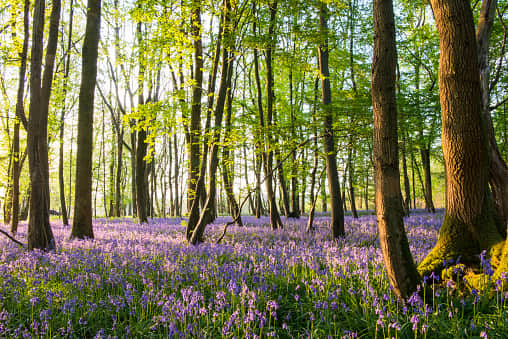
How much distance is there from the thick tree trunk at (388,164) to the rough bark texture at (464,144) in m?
0.85

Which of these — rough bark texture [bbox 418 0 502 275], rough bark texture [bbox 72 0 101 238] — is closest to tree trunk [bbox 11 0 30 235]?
rough bark texture [bbox 72 0 101 238]

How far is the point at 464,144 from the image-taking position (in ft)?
11.7

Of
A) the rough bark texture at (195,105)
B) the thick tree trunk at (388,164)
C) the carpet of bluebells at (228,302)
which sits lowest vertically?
the carpet of bluebells at (228,302)

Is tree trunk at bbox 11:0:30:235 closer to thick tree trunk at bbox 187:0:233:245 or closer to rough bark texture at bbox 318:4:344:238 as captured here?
thick tree trunk at bbox 187:0:233:245

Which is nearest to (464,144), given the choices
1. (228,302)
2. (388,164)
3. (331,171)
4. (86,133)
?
(388,164)

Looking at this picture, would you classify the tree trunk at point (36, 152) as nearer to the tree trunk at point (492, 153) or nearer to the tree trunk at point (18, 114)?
the tree trunk at point (18, 114)

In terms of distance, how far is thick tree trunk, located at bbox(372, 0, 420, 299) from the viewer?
9.54ft

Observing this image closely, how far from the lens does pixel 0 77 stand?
1434cm

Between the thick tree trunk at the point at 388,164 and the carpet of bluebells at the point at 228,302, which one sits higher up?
the thick tree trunk at the point at 388,164

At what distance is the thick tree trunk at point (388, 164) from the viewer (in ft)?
9.54

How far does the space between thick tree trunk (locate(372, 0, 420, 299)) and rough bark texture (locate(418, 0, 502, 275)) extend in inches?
33.6

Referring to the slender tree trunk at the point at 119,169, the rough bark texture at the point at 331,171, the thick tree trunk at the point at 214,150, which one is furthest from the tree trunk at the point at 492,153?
the slender tree trunk at the point at 119,169

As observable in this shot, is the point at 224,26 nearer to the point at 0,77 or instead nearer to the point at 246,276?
the point at 246,276

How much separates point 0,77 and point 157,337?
17857mm
